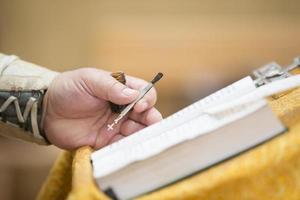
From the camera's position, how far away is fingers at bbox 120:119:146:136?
0.68 m

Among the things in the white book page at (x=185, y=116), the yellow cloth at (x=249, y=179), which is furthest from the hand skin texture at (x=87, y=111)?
the yellow cloth at (x=249, y=179)

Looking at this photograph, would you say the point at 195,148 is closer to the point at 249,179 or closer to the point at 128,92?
the point at 249,179

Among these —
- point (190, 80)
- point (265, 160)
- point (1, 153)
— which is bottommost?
point (1, 153)

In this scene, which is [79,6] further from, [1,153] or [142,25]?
[1,153]

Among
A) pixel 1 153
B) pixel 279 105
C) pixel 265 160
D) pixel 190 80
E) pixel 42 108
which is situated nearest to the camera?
pixel 265 160

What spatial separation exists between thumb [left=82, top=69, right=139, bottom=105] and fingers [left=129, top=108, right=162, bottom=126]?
0.18 ft

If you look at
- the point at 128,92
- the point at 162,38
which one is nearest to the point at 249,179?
the point at 128,92

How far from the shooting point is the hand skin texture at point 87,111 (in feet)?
2.14

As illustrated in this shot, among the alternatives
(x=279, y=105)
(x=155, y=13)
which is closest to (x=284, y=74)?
(x=279, y=105)

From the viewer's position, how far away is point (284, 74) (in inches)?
26.0

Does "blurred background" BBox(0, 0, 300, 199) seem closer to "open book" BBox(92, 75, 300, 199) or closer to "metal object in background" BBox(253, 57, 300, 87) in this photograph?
"metal object in background" BBox(253, 57, 300, 87)

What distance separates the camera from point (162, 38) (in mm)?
2004

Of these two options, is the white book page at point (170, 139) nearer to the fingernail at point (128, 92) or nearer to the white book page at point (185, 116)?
the white book page at point (185, 116)

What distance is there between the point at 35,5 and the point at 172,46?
685 millimetres
